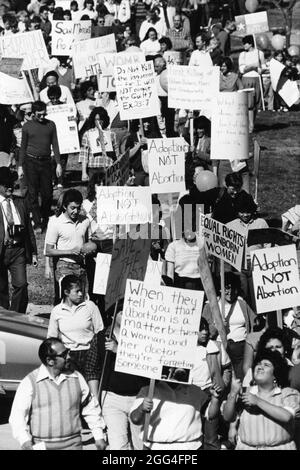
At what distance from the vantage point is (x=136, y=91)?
21078 millimetres

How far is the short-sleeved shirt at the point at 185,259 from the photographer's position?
616 inches

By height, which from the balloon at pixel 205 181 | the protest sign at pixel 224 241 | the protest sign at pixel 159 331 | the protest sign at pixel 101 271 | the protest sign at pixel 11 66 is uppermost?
the protest sign at pixel 159 331

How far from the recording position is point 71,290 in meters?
13.6

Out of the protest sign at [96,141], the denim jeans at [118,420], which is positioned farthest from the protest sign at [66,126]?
the denim jeans at [118,420]

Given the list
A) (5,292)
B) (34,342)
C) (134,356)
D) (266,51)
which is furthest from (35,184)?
(266,51)

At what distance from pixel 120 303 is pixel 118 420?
3.56 ft

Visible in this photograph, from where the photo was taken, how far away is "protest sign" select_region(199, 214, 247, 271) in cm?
1431

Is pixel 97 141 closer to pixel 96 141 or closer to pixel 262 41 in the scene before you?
pixel 96 141

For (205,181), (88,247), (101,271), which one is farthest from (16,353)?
(205,181)

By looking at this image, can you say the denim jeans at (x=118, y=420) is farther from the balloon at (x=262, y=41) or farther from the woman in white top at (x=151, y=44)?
the balloon at (x=262, y=41)

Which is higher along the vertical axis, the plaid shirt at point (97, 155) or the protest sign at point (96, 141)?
the protest sign at point (96, 141)

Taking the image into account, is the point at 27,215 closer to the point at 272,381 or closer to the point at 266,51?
the point at 272,381

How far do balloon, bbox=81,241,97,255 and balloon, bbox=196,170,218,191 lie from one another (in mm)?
2179

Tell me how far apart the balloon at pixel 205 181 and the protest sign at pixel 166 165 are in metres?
0.26
